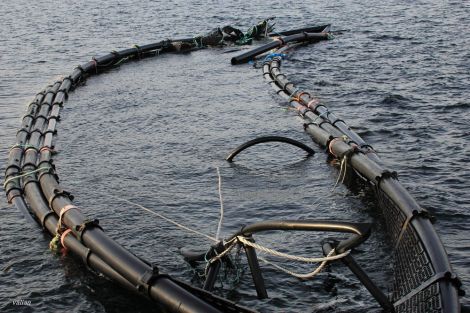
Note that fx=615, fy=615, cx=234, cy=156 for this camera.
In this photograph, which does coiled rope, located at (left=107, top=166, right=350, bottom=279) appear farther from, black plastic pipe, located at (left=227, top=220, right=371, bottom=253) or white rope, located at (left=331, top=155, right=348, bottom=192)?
black plastic pipe, located at (left=227, top=220, right=371, bottom=253)

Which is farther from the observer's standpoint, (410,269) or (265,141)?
(265,141)

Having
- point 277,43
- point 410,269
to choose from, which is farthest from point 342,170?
point 277,43

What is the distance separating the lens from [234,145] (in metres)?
24.6

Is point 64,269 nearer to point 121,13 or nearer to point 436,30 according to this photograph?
point 436,30

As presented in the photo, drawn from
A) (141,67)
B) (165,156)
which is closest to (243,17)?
(141,67)

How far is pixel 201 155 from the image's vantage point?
23.7m

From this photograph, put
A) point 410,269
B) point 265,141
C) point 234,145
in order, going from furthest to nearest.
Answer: point 234,145 < point 265,141 < point 410,269

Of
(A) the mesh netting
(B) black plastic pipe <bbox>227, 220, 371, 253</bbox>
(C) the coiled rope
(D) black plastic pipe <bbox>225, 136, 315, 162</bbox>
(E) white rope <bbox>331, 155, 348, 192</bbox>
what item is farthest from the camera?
(D) black plastic pipe <bbox>225, 136, 315, 162</bbox>

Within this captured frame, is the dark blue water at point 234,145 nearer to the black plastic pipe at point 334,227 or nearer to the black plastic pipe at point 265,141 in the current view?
the black plastic pipe at point 265,141

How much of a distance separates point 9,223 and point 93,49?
2885 cm

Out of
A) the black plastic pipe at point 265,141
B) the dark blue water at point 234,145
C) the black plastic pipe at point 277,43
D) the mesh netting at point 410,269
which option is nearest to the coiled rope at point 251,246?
the dark blue water at point 234,145

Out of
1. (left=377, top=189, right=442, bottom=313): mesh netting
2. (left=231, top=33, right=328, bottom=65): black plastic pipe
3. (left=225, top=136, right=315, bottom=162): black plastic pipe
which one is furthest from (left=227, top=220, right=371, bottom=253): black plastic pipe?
(left=231, top=33, right=328, bottom=65): black plastic pipe

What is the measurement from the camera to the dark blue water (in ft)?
51.0

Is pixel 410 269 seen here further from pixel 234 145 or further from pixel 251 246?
pixel 234 145
